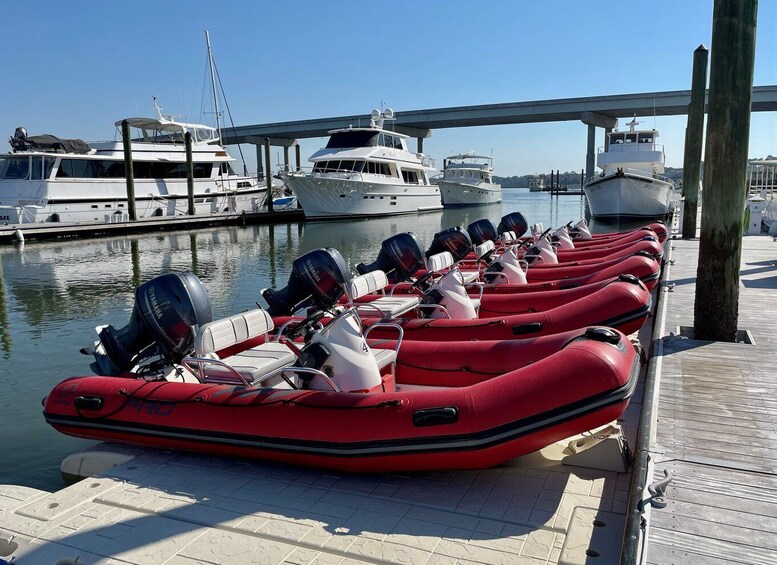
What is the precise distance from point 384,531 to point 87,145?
28.2 metres

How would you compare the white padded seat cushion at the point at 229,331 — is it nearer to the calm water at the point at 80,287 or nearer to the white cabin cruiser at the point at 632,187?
the calm water at the point at 80,287

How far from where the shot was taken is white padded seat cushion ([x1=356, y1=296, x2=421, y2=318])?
20.9ft

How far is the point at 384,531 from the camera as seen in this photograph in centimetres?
325

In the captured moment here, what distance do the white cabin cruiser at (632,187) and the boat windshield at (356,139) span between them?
39.6ft

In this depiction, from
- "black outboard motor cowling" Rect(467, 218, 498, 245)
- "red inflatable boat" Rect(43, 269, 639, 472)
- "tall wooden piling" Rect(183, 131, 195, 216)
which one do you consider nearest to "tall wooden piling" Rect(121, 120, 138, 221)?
"tall wooden piling" Rect(183, 131, 195, 216)

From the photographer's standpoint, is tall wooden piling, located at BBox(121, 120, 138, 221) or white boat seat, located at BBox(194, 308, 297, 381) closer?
white boat seat, located at BBox(194, 308, 297, 381)

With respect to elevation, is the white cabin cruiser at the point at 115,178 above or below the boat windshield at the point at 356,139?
below

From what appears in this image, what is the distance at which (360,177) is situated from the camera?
110 feet

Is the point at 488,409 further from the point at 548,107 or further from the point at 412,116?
the point at 412,116

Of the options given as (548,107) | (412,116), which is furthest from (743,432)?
(412,116)

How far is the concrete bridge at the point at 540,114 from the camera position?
4450 cm

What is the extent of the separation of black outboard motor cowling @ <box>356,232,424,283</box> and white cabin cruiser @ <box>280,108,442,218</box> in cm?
2396

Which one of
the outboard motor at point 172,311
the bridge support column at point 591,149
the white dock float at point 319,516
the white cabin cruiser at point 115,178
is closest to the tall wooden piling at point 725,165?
the white dock float at point 319,516

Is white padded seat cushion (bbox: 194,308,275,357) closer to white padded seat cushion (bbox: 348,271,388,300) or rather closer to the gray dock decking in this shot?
white padded seat cushion (bbox: 348,271,388,300)
